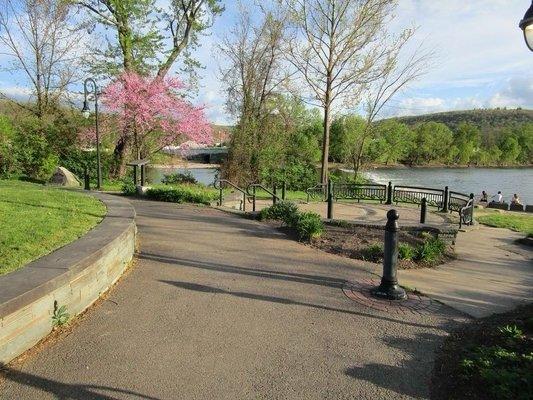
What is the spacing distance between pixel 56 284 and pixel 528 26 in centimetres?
497

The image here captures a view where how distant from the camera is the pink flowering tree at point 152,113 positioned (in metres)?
21.0

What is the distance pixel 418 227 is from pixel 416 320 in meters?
4.91

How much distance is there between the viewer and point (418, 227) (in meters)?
9.08

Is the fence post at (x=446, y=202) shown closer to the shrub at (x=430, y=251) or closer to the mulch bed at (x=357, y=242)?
the mulch bed at (x=357, y=242)

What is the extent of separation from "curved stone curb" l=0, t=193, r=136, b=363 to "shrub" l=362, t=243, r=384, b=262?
12.8ft

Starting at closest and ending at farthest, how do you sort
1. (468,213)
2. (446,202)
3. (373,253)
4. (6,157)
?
(373,253)
(468,213)
(446,202)
(6,157)

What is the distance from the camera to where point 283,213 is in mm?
9961

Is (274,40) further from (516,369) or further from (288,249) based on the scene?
(516,369)

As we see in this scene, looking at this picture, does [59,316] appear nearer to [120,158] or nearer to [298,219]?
[298,219]

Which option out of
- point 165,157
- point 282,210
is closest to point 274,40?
point 165,157

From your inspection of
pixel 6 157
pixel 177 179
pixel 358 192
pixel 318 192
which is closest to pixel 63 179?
pixel 6 157

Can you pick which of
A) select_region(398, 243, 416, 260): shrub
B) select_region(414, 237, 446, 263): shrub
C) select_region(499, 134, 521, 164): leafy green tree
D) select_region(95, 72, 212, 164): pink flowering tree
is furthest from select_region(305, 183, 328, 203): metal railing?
select_region(499, 134, 521, 164): leafy green tree

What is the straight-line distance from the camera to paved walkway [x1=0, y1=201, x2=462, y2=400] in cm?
313

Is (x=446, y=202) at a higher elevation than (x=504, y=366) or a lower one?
higher
